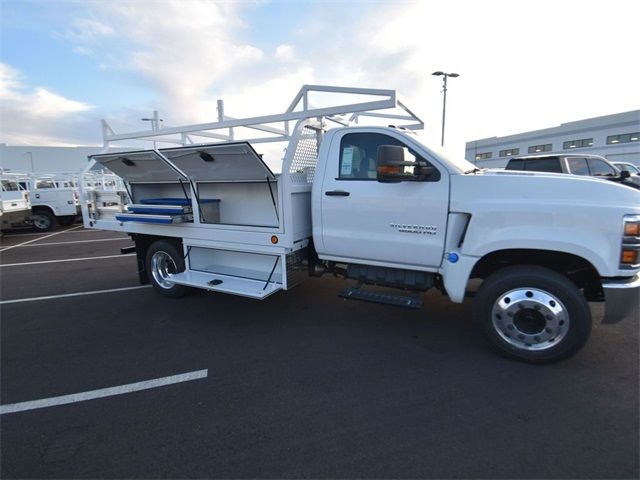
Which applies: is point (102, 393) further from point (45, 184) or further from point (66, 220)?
point (45, 184)

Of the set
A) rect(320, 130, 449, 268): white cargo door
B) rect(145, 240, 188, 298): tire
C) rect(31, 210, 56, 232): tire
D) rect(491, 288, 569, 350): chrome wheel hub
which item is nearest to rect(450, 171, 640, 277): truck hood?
rect(320, 130, 449, 268): white cargo door

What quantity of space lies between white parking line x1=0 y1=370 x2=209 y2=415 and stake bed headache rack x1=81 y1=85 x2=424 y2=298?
3.93 ft

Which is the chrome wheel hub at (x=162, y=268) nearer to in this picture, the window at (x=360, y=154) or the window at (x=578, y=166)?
the window at (x=360, y=154)

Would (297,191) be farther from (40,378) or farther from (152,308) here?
(40,378)

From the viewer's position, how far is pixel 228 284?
4625 millimetres

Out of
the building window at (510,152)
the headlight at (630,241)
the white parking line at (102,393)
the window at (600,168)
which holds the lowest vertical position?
the white parking line at (102,393)

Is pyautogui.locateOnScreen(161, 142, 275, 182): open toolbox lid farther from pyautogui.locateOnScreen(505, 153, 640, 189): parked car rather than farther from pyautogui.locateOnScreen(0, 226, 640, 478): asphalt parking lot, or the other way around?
pyautogui.locateOnScreen(505, 153, 640, 189): parked car

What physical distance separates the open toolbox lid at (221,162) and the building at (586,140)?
46347mm

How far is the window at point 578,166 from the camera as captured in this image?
31.8ft

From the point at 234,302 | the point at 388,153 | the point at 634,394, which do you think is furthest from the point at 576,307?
the point at 234,302

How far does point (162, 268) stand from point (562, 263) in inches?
210

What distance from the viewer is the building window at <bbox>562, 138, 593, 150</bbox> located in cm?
4088

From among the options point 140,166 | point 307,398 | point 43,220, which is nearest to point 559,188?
point 307,398

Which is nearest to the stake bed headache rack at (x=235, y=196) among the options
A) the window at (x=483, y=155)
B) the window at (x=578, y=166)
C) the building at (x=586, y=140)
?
the window at (x=578, y=166)
